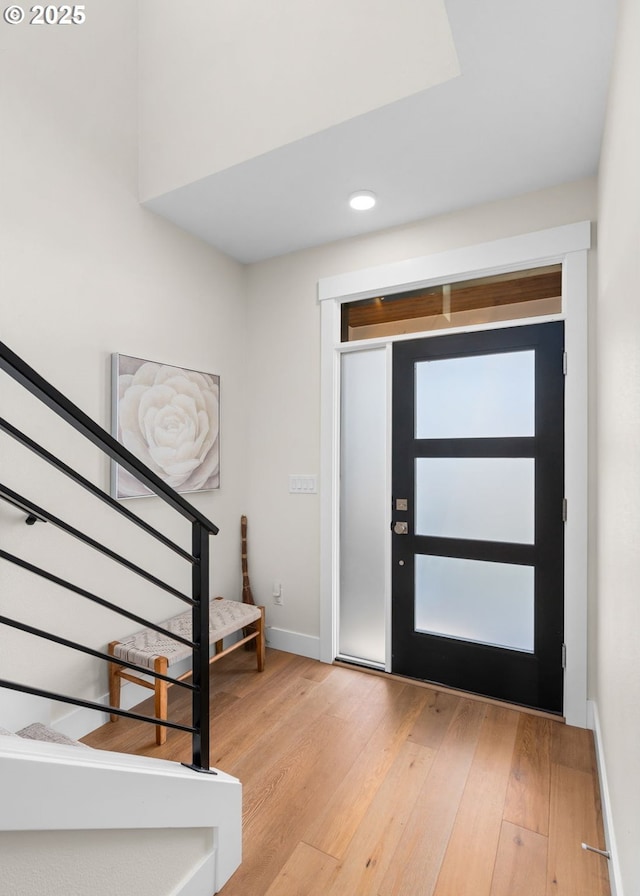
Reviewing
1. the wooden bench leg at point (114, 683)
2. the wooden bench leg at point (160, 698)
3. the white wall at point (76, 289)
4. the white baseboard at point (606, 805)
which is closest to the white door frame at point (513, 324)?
the white baseboard at point (606, 805)

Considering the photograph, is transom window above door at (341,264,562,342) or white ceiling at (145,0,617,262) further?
transom window above door at (341,264,562,342)

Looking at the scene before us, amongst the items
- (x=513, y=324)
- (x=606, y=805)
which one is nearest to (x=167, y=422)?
(x=513, y=324)

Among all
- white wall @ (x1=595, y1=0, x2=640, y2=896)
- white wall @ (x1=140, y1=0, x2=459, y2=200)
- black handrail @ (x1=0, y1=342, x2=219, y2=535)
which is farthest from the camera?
white wall @ (x1=140, y1=0, x2=459, y2=200)

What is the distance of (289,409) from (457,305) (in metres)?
1.21

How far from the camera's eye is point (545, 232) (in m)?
2.31

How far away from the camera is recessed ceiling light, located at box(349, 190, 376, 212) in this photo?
2.38 m

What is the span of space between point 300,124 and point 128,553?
84.4 inches

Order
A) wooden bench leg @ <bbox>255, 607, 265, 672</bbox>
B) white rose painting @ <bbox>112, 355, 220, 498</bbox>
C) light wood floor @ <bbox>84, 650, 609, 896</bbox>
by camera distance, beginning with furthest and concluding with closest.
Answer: wooden bench leg @ <bbox>255, 607, 265, 672</bbox>, white rose painting @ <bbox>112, 355, 220, 498</bbox>, light wood floor @ <bbox>84, 650, 609, 896</bbox>

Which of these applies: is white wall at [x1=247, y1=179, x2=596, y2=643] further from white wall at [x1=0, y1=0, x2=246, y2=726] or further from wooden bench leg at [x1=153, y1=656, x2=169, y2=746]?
wooden bench leg at [x1=153, y1=656, x2=169, y2=746]

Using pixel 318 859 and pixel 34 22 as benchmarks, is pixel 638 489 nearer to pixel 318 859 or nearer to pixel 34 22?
pixel 318 859

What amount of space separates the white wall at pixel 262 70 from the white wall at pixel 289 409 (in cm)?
92

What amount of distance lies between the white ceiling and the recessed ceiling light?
0.05 m

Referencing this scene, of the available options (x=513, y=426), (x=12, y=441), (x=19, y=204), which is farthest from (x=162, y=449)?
(x=513, y=426)

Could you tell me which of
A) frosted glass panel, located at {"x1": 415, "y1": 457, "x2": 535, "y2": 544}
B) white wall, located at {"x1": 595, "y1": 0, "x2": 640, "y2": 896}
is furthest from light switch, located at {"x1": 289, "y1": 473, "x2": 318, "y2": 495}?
white wall, located at {"x1": 595, "y1": 0, "x2": 640, "y2": 896}
